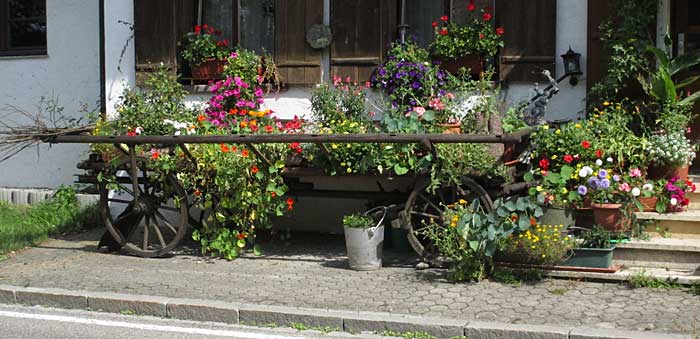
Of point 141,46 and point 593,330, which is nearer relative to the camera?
point 593,330

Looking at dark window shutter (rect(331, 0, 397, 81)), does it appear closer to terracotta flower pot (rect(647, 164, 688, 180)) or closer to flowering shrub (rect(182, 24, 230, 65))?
flowering shrub (rect(182, 24, 230, 65))

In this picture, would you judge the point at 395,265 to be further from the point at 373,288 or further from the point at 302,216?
the point at 302,216

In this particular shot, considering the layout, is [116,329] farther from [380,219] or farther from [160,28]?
[160,28]

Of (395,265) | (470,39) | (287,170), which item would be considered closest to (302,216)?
(287,170)

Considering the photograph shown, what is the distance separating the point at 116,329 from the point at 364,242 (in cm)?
252

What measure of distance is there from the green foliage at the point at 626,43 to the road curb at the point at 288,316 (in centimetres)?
349

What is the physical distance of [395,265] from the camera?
8406 millimetres

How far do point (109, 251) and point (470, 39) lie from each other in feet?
15.3

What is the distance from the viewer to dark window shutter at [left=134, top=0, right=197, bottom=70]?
10.7 metres

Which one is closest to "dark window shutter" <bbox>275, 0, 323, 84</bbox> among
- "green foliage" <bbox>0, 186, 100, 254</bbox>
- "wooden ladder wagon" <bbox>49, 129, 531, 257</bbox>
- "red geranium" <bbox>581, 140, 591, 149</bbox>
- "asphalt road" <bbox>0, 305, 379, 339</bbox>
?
"wooden ladder wagon" <bbox>49, 129, 531, 257</bbox>

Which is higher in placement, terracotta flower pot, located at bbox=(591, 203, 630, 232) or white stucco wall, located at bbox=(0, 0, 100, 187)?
white stucco wall, located at bbox=(0, 0, 100, 187)

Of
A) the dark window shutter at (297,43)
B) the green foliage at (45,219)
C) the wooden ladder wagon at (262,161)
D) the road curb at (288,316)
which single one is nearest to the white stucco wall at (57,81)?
the green foliage at (45,219)

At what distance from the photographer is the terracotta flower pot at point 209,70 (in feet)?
34.3

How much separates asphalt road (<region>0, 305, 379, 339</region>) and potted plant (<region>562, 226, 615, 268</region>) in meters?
2.19
